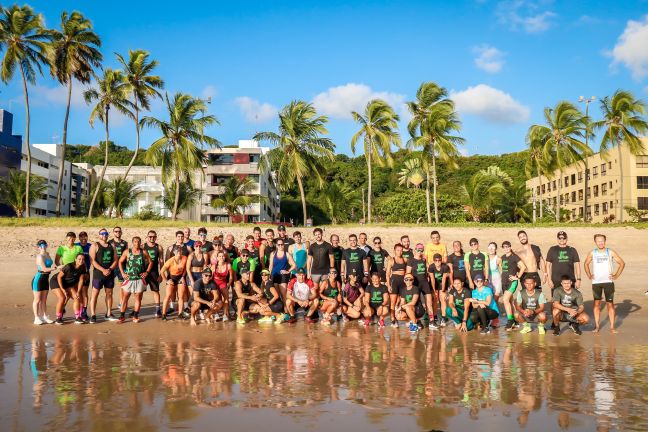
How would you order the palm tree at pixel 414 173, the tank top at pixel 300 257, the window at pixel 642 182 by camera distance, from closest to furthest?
the tank top at pixel 300 257 < the window at pixel 642 182 < the palm tree at pixel 414 173

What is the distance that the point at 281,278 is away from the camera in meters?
12.1

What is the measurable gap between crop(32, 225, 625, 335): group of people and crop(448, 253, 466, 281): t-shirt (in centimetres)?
2

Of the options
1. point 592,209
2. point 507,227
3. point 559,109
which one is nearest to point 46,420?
point 507,227

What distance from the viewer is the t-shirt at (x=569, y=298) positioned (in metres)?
→ 10.6

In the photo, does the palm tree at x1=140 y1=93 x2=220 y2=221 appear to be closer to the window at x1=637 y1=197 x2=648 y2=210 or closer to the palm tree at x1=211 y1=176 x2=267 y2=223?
the palm tree at x1=211 y1=176 x2=267 y2=223

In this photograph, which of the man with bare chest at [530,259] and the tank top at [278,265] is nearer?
the man with bare chest at [530,259]

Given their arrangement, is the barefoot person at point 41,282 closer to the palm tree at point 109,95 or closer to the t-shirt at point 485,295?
the t-shirt at point 485,295

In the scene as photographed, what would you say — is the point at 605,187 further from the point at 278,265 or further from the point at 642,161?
the point at 278,265

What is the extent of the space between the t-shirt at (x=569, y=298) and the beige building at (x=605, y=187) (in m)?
38.8

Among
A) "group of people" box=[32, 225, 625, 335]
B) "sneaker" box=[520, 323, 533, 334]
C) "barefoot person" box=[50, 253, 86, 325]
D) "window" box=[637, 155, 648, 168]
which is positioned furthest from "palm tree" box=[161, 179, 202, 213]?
"window" box=[637, 155, 648, 168]

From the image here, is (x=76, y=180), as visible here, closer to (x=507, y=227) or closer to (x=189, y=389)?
(x=507, y=227)

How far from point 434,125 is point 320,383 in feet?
112

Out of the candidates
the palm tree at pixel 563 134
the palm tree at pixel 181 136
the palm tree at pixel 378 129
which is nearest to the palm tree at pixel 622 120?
the palm tree at pixel 563 134

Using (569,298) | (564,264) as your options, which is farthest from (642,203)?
(569,298)
